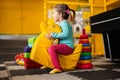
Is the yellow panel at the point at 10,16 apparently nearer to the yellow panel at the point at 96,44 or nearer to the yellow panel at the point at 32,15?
the yellow panel at the point at 32,15

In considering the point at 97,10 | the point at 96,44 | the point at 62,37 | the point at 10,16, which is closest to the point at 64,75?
the point at 62,37

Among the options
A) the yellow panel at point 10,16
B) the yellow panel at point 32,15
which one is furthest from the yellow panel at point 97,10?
A: the yellow panel at point 10,16

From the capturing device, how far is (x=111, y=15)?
2.40 m

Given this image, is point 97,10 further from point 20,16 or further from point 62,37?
point 20,16

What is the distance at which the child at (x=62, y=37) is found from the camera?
2073mm

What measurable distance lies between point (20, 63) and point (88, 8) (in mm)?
1846

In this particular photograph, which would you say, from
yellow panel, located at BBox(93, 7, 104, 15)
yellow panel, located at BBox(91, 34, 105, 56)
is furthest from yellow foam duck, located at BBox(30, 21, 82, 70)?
yellow panel, located at BBox(93, 7, 104, 15)

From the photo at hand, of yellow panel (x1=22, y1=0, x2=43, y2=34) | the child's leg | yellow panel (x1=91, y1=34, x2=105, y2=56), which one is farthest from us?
yellow panel (x1=22, y1=0, x2=43, y2=34)

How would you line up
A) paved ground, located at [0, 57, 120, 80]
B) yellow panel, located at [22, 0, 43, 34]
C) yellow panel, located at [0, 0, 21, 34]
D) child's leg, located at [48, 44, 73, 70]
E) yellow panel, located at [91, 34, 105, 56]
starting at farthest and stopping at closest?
yellow panel, located at [22, 0, 43, 34], yellow panel, located at [0, 0, 21, 34], yellow panel, located at [91, 34, 105, 56], child's leg, located at [48, 44, 73, 70], paved ground, located at [0, 57, 120, 80]

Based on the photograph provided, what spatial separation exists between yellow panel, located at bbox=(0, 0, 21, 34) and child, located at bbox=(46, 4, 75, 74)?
15.7ft

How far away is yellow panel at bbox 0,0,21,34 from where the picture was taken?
22.5 feet

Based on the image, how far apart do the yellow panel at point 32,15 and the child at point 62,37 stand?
483 centimetres

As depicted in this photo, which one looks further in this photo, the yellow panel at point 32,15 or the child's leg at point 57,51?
the yellow panel at point 32,15

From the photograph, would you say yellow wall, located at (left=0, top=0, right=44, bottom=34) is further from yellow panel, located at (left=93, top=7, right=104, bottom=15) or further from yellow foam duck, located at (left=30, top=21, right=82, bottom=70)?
yellow foam duck, located at (left=30, top=21, right=82, bottom=70)
